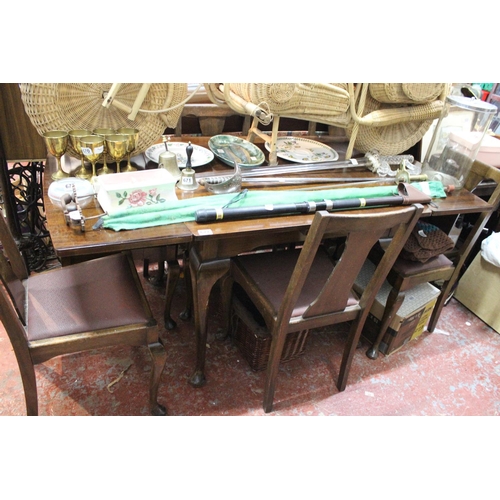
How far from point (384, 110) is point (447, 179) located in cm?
45

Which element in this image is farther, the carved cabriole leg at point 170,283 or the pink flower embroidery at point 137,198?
the carved cabriole leg at point 170,283

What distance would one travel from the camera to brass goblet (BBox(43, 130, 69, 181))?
141 cm

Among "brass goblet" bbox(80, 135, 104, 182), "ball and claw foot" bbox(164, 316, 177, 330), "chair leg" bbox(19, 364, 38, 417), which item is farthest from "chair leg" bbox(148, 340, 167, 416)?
"brass goblet" bbox(80, 135, 104, 182)

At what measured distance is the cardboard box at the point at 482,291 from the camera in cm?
224

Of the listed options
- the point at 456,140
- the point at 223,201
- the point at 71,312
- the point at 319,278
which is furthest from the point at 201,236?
the point at 456,140

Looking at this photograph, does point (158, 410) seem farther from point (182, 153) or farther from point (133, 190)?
point (182, 153)

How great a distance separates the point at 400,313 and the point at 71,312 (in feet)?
4.75

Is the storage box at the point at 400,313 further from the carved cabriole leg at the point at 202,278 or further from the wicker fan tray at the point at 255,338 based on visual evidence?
the carved cabriole leg at the point at 202,278

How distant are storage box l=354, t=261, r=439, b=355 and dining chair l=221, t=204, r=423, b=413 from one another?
344 millimetres

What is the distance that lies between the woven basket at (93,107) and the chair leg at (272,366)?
0.97 metres

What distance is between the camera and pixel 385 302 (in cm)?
195

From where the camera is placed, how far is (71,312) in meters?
1.32

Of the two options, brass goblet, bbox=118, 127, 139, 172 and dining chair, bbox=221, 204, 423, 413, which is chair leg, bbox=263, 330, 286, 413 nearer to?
dining chair, bbox=221, 204, 423, 413

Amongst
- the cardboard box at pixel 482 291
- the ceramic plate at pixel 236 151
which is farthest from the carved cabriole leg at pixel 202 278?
the cardboard box at pixel 482 291
